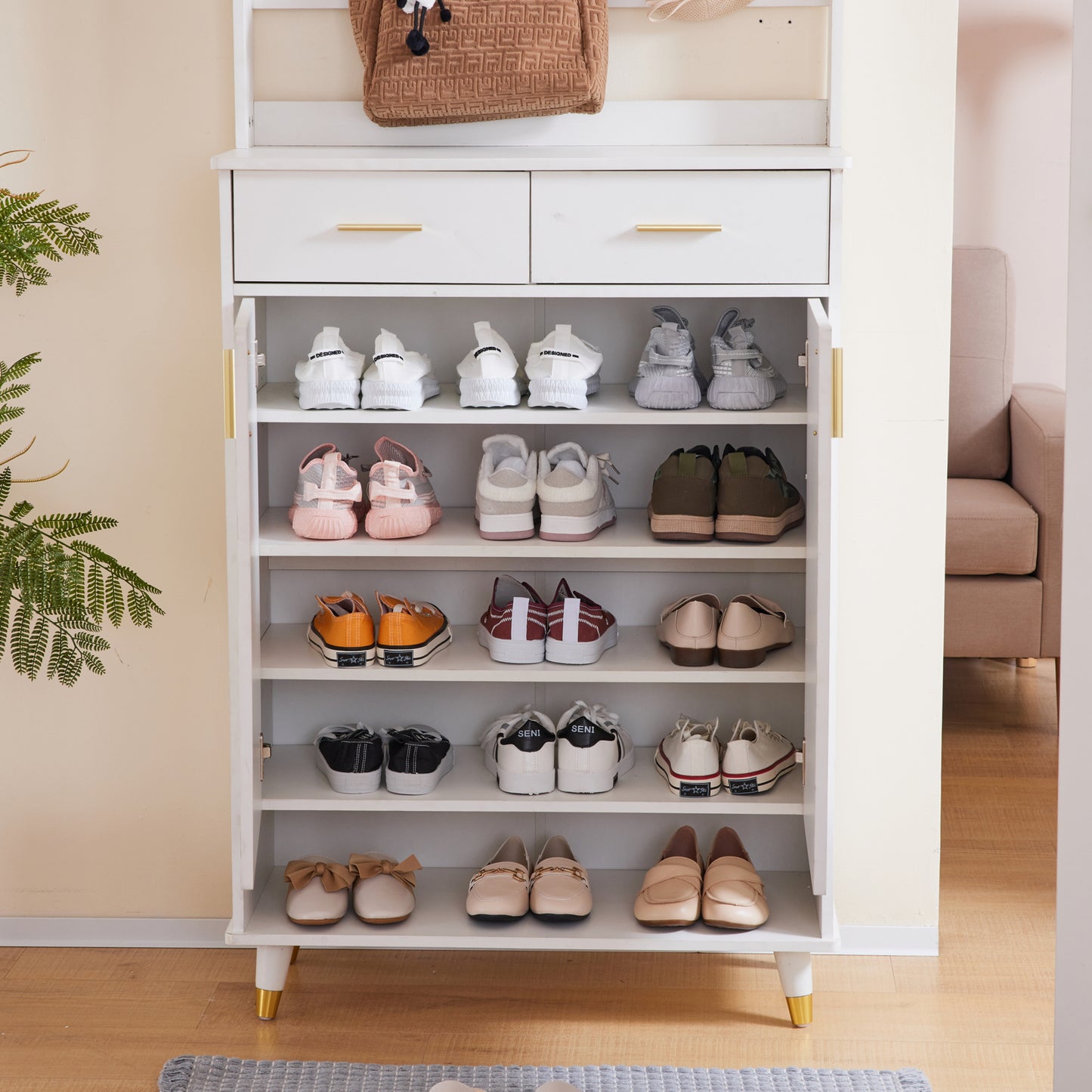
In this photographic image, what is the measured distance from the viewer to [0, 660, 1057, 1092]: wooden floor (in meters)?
1.95

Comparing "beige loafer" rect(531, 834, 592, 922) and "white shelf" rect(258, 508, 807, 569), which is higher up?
"white shelf" rect(258, 508, 807, 569)

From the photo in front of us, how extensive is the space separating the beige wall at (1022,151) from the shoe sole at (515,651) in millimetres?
2370

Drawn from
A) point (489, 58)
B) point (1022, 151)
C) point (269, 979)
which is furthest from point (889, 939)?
point (1022, 151)

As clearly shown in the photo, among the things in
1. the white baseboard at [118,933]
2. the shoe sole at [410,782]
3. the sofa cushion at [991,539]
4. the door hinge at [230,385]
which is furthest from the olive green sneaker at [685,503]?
the sofa cushion at [991,539]

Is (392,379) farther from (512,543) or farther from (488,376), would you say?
(512,543)

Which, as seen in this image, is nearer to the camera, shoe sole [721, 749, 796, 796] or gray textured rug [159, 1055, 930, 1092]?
gray textured rug [159, 1055, 930, 1092]

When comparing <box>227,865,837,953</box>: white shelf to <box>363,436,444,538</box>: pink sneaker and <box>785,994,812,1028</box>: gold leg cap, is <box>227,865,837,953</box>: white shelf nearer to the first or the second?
<box>785,994,812,1028</box>: gold leg cap

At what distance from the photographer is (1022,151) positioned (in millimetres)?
3805

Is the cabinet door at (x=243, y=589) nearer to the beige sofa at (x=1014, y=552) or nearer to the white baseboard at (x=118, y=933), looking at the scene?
the white baseboard at (x=118, y=933)

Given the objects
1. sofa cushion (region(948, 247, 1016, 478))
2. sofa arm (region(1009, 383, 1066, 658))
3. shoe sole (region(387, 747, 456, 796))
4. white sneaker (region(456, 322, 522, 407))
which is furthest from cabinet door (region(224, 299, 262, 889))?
sofa cushion (region(948, 247, 1016, 478))

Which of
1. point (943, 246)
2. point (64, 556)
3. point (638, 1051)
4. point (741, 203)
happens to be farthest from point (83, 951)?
point (943, 246)

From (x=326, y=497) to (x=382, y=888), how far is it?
65 centimetres

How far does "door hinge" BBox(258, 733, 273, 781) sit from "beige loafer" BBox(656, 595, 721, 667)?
0.67 meters

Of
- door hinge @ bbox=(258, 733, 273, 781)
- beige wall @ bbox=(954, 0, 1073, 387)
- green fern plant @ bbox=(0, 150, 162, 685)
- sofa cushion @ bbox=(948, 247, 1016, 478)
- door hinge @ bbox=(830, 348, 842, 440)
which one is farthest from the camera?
beige wall @ bbox=(954, 0, 1073, 387)
